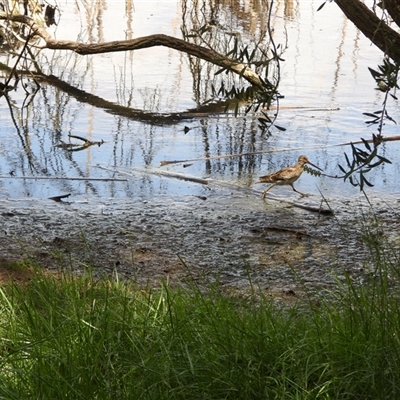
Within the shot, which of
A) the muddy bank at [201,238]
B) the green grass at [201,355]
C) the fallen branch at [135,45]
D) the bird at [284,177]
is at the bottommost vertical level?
the muddy bank at [201,238]

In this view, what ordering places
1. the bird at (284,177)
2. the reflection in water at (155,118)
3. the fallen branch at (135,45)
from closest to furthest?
the bird at (284,177)
the reflection in water at (155,118)
the fallen branch at (135,45)

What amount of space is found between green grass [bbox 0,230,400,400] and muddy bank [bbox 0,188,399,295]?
1364mm

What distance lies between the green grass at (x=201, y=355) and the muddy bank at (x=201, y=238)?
4.48 ft

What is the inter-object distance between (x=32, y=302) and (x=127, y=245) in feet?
6.34

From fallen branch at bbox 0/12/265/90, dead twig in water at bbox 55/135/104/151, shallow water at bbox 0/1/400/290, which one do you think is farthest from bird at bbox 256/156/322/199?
fallen branch at bbox 0/12/265/90

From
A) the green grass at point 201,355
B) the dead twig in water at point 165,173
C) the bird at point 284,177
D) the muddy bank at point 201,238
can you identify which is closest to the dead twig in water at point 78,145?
the dead twig in water at point 165,173

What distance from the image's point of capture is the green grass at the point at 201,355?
323 cm

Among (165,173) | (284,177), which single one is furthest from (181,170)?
(284,177)

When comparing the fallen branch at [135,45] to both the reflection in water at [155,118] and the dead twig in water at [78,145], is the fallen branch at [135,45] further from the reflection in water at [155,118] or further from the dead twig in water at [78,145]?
the dead twig in water at [78,145]

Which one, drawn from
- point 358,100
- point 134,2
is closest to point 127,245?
point 358,100

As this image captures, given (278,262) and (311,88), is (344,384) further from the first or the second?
(311,88)

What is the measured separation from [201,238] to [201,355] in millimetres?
2830

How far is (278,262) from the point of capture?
5.76 m

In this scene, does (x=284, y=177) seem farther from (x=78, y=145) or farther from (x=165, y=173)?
(x=78, y=145)
